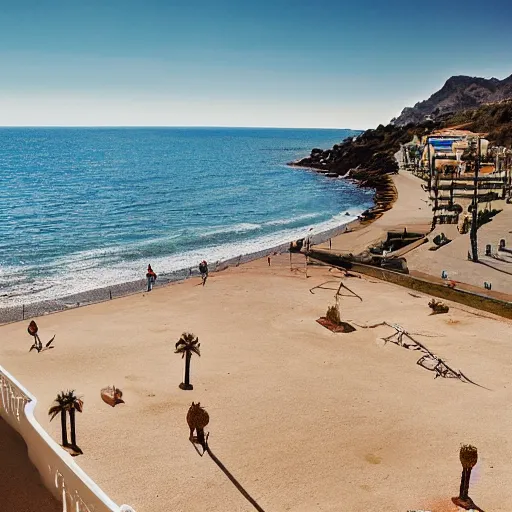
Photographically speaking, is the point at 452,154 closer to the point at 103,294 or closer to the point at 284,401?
the point at 103,294

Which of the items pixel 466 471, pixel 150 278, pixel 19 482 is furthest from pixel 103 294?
pixel 466 471

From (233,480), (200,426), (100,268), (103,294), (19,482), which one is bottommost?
(103,294)

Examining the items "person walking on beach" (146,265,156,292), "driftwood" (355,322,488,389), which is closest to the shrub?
"driftwood" (355,322,488,389)

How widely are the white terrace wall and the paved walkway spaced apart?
6.0 inches

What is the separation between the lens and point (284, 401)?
1326 centimetres

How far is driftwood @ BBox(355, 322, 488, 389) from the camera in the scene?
14.7m

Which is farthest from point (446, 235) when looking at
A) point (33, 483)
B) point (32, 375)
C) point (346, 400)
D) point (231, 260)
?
point (33, 483)

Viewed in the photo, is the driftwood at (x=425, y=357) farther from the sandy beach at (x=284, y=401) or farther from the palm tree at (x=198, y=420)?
the palm tree at (x=198, y=420)

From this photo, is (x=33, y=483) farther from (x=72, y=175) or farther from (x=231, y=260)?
(x=72, y=175)

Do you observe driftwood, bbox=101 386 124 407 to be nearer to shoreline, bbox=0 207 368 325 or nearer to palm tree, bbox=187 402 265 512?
palm tree, bbox=187 402 265 512

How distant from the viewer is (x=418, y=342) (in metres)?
17.0

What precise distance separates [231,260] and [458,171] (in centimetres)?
3389

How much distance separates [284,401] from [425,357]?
5.18 metres

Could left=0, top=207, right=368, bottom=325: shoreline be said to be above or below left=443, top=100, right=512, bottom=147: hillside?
below
